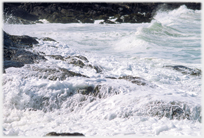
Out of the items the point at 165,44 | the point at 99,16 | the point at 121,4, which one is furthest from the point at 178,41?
the point at 121,4

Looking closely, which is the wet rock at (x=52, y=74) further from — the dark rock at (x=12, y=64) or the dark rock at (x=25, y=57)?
the dark rock at (x=25, y=57)

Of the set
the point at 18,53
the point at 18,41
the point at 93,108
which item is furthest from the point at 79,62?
the point at 18,41

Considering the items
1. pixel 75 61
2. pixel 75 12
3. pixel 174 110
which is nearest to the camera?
pixel 174 110

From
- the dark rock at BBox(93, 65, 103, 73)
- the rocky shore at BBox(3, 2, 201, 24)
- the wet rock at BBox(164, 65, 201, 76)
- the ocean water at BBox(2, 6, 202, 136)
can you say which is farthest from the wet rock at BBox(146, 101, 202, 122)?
the rocky shore at BBox(3, 2, 201, 24)

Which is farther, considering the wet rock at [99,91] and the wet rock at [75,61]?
the wet rock at [75,61]

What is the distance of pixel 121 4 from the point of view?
114ft

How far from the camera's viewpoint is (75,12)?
30.0 m

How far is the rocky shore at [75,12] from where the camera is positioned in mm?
26094

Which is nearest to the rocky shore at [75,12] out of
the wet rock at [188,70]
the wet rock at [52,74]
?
the wet rock at [188,70]

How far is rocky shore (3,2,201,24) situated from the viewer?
26094 mm

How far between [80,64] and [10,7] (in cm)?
2819

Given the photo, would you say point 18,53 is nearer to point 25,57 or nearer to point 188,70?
point 25,57

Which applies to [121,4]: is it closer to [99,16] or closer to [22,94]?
[99,16]

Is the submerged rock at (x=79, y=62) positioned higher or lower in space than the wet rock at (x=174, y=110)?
higher
